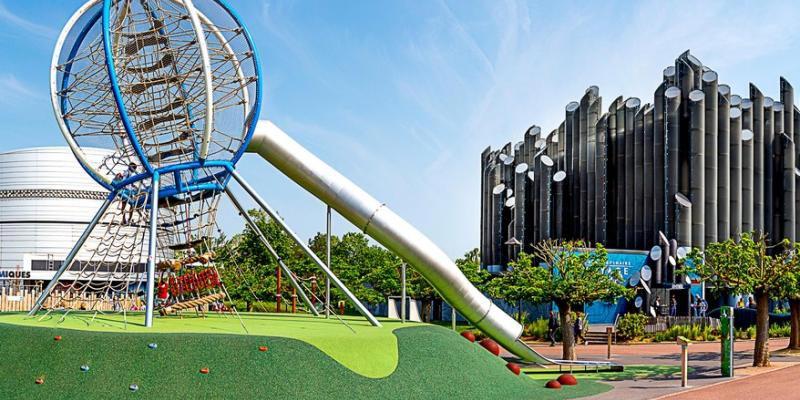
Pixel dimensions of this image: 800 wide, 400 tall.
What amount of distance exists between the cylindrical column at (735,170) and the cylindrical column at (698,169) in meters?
4.61

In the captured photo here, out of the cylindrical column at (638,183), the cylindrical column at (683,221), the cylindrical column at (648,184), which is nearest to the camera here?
the cylindrical column at (683,221)

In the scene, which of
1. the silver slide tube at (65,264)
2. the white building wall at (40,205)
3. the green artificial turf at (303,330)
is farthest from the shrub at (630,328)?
the white building wall at (40,205)

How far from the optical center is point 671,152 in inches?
2461

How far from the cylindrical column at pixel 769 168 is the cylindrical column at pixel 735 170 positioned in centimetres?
657

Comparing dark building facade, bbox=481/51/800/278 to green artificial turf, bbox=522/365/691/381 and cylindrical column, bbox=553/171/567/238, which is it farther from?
green artificial turf, bbox=522/365/691/381

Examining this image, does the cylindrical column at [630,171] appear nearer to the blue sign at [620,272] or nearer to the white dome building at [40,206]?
the blue sign at [620,272]

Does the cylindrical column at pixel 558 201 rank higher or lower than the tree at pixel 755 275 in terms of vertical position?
higher

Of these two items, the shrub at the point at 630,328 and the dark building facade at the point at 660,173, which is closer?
the shrub at the point at 630,328

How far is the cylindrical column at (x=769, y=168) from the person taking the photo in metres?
70.2

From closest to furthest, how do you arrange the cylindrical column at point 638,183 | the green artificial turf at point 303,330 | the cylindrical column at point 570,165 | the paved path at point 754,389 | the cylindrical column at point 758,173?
1. the green artificial turf at point 303,330
2. the paved path at point 754,389
3. the cylindrical column at point 638,183
4. the cylindrical column at point 758,173
5. the cylindrical column at point 570,165

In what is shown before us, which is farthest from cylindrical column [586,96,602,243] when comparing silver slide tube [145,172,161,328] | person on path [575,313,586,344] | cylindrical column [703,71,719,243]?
silver slide tube [145,172,161,328]

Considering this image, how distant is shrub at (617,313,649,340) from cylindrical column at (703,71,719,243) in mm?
18009

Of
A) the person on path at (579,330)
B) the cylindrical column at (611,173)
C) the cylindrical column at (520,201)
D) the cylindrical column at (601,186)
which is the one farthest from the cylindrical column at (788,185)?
the person on path at (579,330)

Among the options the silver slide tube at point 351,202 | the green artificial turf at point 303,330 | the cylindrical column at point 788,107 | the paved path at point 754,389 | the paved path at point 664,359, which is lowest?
the paved path at point 664,359
